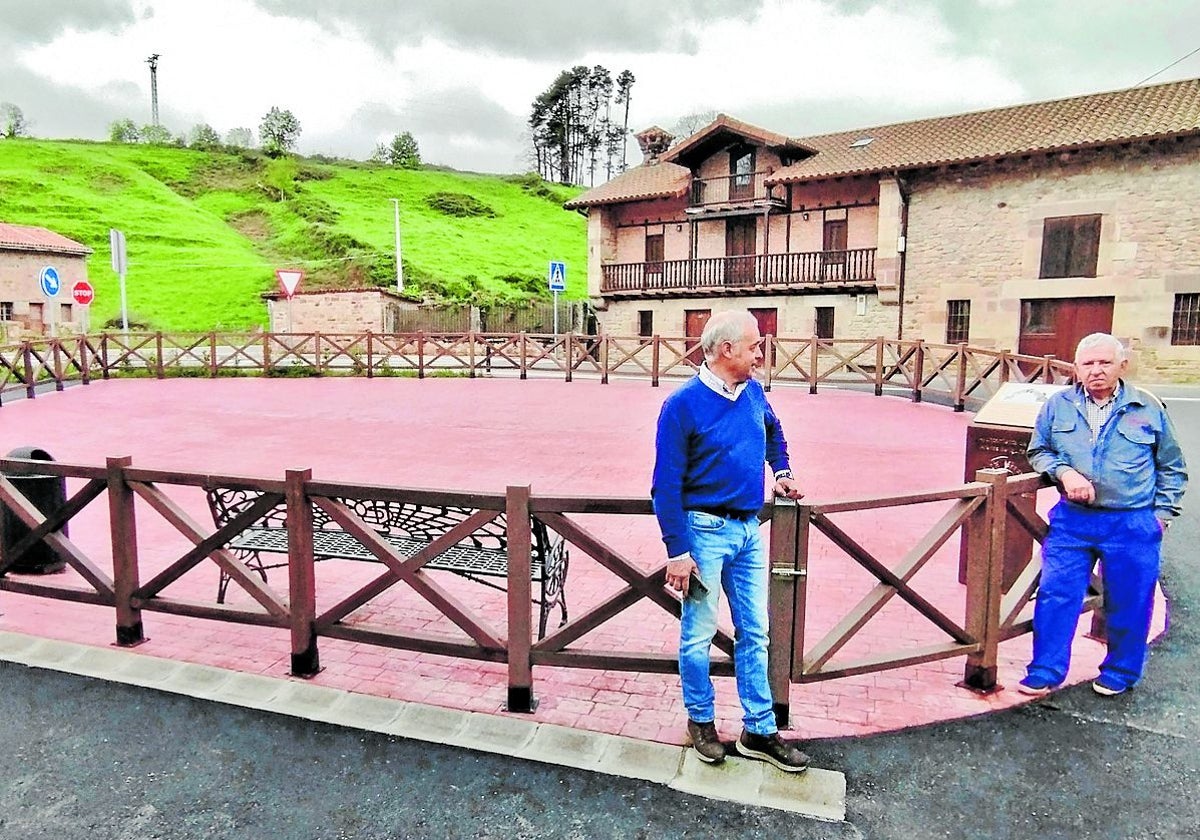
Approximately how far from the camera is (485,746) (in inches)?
128

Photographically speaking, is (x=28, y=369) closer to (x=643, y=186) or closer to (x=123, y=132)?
(x=643, y=186)

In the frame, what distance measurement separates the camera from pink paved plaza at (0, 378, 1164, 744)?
3693 mm

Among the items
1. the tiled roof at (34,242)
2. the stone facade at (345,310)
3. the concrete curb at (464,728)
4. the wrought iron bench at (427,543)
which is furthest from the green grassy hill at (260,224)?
the concrete curb at (464,728)

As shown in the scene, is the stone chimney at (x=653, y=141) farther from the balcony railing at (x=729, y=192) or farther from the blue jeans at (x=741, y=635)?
the blue jeans at (x=741, y=635)

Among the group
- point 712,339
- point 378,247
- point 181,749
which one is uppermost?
point 378,247

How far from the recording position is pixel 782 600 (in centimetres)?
329

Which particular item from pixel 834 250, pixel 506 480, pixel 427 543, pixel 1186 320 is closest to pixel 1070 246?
pixel 1186 320

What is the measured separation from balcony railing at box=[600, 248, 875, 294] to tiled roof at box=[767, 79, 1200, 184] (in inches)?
101

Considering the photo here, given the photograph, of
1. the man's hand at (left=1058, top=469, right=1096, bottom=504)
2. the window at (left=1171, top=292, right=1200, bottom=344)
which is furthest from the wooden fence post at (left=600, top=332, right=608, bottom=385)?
the man's hand at (left=1058, top=469, right=1096, bottom=504)

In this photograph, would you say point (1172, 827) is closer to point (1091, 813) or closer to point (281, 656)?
point (1091, 813)

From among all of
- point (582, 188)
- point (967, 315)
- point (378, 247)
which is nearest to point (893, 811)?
point (967, 315)

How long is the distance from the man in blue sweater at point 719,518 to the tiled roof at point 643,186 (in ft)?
86.8

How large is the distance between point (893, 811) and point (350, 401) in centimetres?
1364

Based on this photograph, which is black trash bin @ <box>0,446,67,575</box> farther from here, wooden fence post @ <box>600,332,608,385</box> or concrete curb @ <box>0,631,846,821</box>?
wooden fence post @ <box>600,332,608,385</box>
